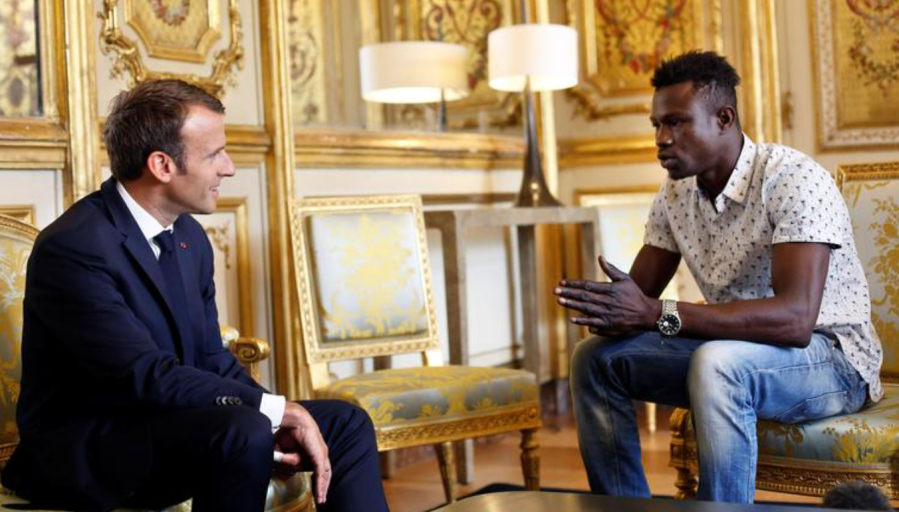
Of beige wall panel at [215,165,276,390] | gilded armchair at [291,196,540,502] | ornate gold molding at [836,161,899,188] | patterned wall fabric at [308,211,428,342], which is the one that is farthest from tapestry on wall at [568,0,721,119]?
ornate gold molding at [836,161,899,188]

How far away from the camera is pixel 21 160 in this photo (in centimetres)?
285

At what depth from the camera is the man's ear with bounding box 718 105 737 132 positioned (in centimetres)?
244

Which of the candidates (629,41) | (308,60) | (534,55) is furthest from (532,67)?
(308,60)

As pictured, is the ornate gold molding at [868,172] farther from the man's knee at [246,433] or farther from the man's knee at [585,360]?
the man's knee at [246,433]

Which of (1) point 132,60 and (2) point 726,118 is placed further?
(1) point 132,60

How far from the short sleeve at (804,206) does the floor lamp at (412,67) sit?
1882 millimetres

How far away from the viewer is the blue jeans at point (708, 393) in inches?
84.8

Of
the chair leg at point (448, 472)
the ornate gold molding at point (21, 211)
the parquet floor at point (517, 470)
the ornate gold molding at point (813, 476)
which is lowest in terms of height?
the parquet floor at point (517, 470)

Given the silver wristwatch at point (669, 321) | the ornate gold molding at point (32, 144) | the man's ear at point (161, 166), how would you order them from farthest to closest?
1. the ornate gold molding at point (32, 144)
2. the silver wristwatch at point (669, 321)
3. the man's ear at point (161, 166)

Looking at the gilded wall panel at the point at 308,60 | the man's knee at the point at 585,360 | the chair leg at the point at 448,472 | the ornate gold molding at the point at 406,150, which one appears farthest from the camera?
the gilded wall panel at the point at 308,60

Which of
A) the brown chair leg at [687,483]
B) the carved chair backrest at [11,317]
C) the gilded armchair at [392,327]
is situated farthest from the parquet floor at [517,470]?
the carved chair backrest at [11,317]

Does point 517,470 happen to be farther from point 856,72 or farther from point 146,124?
point 146,124

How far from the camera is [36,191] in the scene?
290 cm

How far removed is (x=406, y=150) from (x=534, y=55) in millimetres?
548
